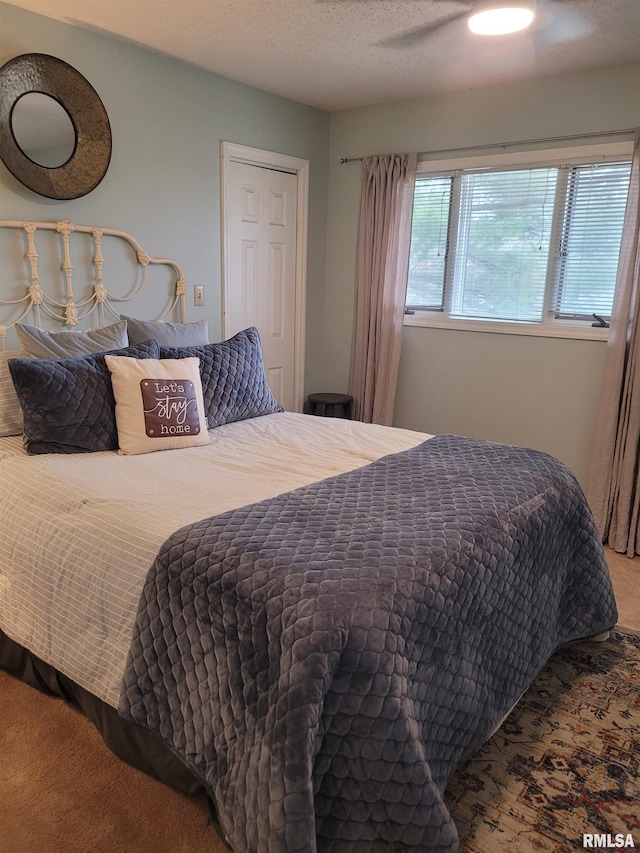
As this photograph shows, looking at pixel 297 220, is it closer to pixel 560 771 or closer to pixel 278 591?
pixel 278 591

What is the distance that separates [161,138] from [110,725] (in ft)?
9.09

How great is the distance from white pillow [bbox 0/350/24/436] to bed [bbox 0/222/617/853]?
0.02 metres

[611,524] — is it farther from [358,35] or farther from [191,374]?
[358,35]

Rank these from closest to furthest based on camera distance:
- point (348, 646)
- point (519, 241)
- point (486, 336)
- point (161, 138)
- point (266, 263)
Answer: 1. point (348, 646)
2. point (161, 138)
3. point (519, 241)
4. point (486, 336)
5. point (266, 263)

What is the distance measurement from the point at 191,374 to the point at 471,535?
4.61 ft

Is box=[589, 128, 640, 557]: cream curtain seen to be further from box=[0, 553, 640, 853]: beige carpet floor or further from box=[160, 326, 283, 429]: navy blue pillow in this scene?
box=[0, 553, 640, 853]: beige carpet floor

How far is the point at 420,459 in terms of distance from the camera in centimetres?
237

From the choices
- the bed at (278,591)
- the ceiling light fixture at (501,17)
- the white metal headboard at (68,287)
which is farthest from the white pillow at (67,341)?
the ceiling light fixture at (501,17)

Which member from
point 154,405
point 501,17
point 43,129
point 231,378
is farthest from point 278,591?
point 43,129

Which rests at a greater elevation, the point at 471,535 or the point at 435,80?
the point at 435,80

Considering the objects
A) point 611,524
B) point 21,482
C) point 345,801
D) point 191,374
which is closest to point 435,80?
point 191,374

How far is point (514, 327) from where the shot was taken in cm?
368

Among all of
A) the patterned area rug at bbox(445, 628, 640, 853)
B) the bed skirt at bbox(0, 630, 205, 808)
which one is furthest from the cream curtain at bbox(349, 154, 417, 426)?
the bed skirt at bbox(0, 630, 205, 808)

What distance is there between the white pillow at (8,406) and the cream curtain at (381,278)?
90.8 inches
